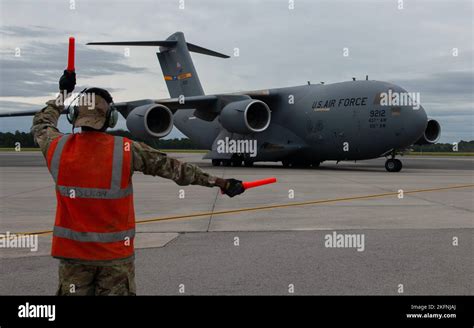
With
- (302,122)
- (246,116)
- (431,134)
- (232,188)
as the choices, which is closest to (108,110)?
(232,188)

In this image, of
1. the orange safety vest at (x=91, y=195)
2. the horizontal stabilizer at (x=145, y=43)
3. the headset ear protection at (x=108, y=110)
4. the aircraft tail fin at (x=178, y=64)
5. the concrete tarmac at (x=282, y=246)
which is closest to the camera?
the orange safety vest at (x=91, y=195)

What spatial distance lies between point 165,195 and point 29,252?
22.3 feet

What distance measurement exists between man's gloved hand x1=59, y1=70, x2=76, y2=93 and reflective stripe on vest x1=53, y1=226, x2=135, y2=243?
940 millimetres

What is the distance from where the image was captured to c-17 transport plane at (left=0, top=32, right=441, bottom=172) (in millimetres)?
21969

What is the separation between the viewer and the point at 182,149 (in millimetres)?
100125

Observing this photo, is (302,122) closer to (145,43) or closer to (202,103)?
(202,103)

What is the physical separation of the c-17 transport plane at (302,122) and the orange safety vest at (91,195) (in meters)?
19.9

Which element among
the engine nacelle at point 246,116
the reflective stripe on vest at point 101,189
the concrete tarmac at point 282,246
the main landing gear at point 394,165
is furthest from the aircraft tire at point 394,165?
the reflective stripe on vest at point 101,189

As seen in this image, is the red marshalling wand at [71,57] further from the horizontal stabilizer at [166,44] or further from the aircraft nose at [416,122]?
the horizontal stabilizer at [166,44]

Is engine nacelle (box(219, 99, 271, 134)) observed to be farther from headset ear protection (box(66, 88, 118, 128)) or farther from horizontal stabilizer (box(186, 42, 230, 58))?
headset ear protection (box(66, 88, 118, 128))

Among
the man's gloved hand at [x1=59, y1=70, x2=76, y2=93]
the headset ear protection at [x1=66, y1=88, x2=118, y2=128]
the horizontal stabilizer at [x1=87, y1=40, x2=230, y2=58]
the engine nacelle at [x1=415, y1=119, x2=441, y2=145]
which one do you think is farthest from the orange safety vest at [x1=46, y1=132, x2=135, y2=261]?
the horizontal stabilizer at [x1=87, y1=40, x2=230, y2=58]

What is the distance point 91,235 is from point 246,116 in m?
21.4

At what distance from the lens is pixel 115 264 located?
3.13 metres

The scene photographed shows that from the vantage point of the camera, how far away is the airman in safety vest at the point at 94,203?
121 inches
